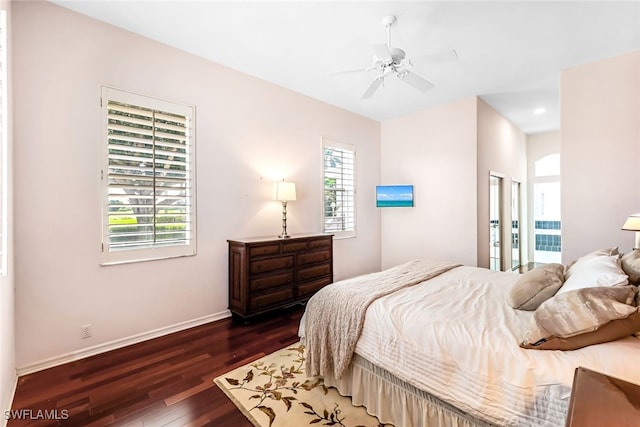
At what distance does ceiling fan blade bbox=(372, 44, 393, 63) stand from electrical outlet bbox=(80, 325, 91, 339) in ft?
11.5

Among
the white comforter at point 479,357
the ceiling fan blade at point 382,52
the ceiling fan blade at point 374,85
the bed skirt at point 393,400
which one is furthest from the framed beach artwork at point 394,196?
the bed skirt at point 393,400

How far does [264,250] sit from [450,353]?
237 cm

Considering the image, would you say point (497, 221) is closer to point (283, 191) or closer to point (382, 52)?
point (283, 191)

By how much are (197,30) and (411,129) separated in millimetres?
3803

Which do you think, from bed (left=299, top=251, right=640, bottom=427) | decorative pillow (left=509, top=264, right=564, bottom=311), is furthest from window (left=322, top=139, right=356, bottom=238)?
decorative pillow (left=509, top=264, right=564, bottom=311)

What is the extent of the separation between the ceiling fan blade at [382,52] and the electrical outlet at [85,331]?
350 cm

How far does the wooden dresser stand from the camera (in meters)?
3.34

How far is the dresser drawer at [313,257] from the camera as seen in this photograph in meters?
3.87

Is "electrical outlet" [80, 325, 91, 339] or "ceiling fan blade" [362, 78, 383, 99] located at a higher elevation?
"ceiling fan blade" [362, 78, 383, 99]

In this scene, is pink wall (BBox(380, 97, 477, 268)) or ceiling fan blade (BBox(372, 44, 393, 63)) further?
pink wall (BBox(380, 97, 477, 268))

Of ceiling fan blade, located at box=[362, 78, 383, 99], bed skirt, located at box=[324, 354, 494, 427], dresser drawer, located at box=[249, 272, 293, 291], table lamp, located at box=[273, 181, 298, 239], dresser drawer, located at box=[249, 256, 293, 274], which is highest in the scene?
ceiling fan blade, located at box=[362, 78, 383, 99]

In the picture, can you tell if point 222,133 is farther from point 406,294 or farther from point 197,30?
point 406,294

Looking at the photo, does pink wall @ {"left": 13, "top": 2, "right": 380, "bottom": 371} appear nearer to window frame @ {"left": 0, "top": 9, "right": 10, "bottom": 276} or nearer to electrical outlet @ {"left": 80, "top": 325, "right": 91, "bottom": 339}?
electrical outlet @ {"left": 80, "top": 325, "right": 91, "bottom": 339}

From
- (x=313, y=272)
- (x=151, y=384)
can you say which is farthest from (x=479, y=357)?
(x=313, y=272)
